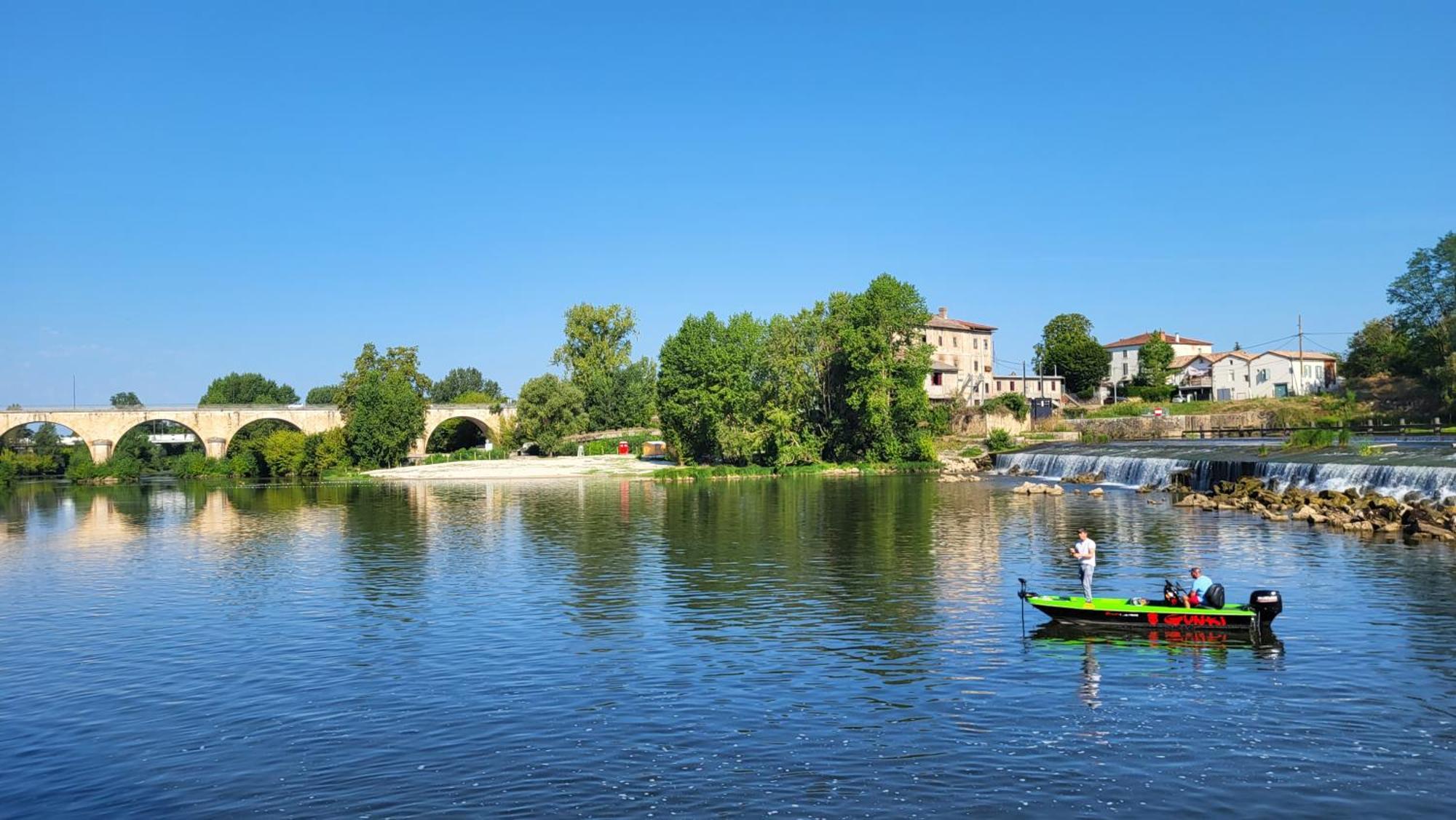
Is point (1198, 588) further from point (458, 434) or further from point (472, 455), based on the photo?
point (458, 434)

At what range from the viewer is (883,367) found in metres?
107

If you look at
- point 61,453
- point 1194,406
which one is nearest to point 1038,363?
point 1194,406

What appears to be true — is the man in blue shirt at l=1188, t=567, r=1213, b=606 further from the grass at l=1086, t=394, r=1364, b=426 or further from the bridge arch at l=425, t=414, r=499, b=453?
the bridge arch at l=425, t=414, r=499, b=453

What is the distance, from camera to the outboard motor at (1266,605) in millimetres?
Result: 28484

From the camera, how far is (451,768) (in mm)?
19750

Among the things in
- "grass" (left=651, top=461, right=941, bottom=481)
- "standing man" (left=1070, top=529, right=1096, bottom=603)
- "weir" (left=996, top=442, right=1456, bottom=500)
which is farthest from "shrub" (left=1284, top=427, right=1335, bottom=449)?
"standing man" (left=1070, top=529, right=1096, bottom=603)

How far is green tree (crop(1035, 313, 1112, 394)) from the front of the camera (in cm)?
16238

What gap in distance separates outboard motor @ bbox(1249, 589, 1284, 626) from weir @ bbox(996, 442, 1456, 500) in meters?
33.2

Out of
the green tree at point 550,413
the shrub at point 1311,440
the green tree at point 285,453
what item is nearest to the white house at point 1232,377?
the shrub at point 1311,440

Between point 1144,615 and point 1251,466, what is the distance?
47.5 meters

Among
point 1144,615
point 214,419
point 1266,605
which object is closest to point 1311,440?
point 1266,605

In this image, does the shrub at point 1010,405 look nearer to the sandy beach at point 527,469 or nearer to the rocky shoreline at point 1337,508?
the sandy beach at point 527,469

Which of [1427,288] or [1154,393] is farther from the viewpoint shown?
[1154,393]

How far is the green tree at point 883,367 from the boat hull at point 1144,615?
7627 cm
